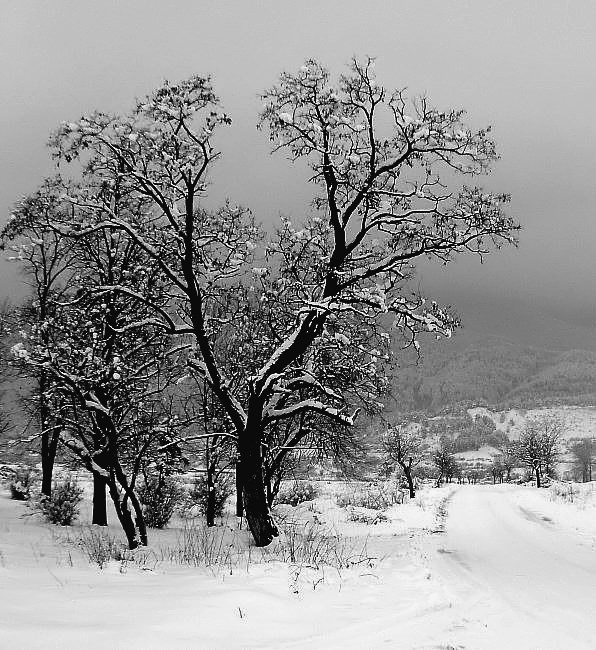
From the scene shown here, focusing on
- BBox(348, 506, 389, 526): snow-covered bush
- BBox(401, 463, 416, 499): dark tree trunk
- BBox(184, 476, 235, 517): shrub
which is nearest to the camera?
BBox(348, 506, 389, 526): snow-covered bush

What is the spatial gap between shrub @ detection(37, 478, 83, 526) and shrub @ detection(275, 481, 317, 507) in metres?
13.0

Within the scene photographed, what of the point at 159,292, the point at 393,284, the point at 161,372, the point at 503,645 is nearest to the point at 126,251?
the point at 159,292

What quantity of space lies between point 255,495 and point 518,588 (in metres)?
5.89

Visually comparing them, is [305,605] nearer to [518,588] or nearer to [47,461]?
[518,588]

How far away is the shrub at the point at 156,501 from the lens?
59.6 ft

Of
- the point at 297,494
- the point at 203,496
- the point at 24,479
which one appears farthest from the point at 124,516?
the point at 297,494

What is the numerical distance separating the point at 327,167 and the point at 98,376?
6960 mm

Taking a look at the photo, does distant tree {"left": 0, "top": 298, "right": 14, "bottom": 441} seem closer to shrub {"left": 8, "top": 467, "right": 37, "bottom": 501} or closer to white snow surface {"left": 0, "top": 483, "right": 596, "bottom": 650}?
shrub {"left": 8, "top": 467, "right": 37, "bottom": 501}

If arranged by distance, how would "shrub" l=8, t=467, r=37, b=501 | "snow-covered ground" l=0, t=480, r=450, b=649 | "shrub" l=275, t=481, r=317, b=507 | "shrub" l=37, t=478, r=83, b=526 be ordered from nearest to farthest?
"snow-covered ground" l=0, t=480, r=450, b=649
"shrub" l=37, t=478, r=83, b=526
"shrub" l=8, t=467, r=37, b=501
"shrub" l=275, t=481, r=317, b=507

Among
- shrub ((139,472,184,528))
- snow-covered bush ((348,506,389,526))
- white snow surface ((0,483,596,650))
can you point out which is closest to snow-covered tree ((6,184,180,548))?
white snow surface ((0,483,596,650))

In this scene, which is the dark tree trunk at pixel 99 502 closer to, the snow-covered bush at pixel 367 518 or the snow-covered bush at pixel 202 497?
the snow-covered bush at pixel 202 497

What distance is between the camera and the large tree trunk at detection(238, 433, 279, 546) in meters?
11.3

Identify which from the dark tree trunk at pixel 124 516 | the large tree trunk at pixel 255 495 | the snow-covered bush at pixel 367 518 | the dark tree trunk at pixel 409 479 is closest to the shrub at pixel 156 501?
the dark tree trunk at pixel 124 516

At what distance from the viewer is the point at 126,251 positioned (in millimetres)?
15688
